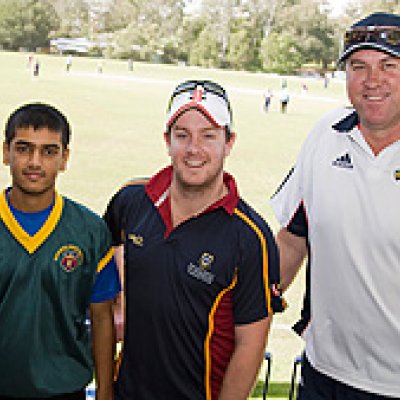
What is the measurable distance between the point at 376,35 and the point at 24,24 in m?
75.2

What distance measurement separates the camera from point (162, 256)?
7.18 ft

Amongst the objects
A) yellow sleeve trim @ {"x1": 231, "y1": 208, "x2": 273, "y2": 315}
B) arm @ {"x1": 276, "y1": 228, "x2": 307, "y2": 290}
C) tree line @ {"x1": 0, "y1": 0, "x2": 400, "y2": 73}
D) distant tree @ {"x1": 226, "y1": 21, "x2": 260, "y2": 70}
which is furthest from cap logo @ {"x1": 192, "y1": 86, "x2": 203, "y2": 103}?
distant tree @ {"x1": 226, "y1": 21, "x2": 260, "y2": 70}

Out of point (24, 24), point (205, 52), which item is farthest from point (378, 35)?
point (24, 24)

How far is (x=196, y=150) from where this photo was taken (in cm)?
215

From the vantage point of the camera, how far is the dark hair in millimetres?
2201

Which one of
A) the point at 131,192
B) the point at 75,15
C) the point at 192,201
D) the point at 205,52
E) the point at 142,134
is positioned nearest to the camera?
the point at 192,201

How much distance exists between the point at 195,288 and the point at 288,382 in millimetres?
2280

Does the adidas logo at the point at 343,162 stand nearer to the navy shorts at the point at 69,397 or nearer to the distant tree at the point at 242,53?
the navy shorts at the point at 69,397

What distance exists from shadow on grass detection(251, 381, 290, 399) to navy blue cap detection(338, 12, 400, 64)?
2183 mm

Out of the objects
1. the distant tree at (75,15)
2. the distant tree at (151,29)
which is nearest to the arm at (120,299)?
the distant tree at (151,29)

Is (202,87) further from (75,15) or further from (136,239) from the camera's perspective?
(75,15)

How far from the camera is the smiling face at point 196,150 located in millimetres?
2164

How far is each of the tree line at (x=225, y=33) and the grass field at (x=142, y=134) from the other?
20.7m

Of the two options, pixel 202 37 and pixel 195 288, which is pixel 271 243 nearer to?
pixel 195 288
